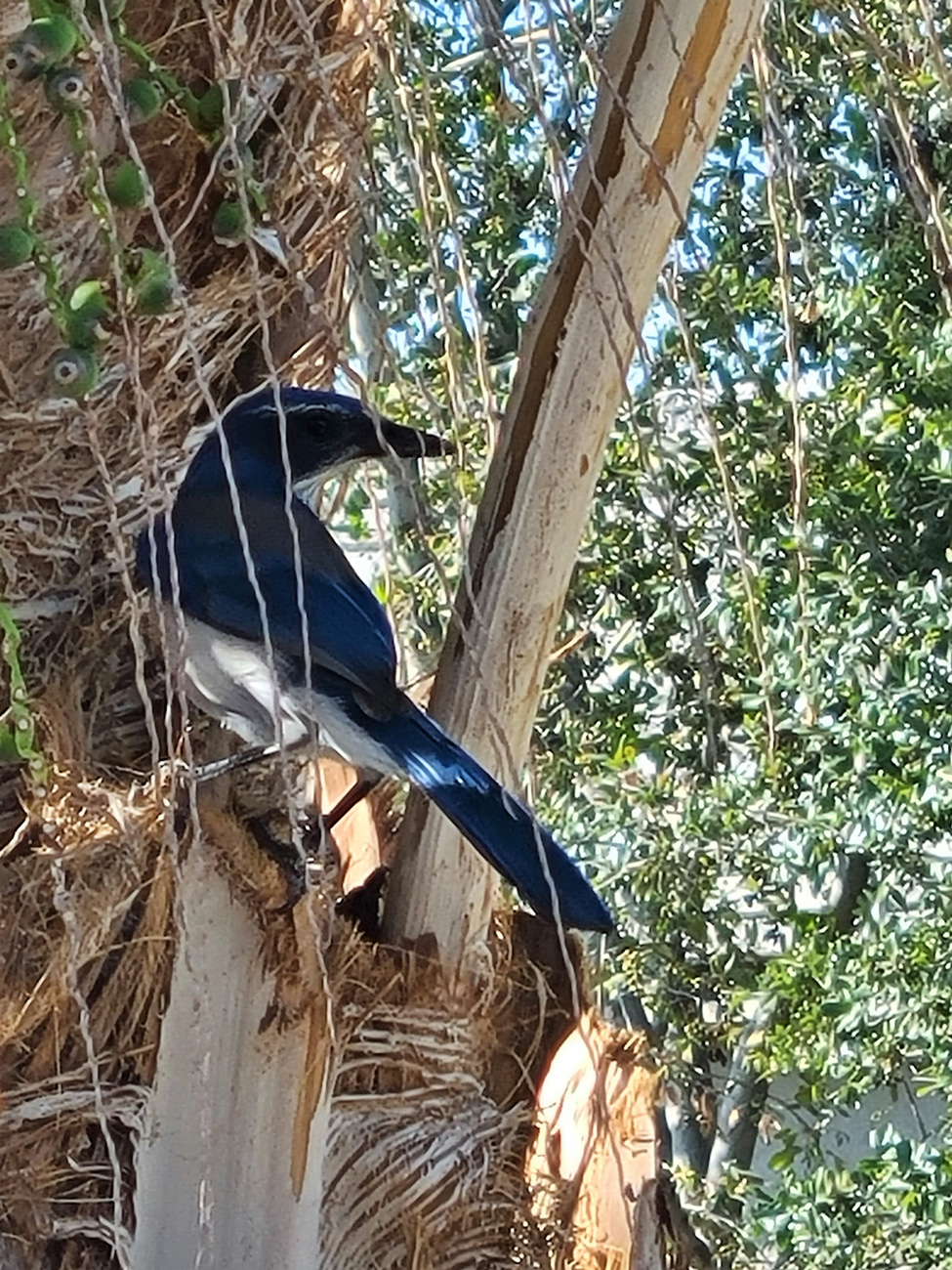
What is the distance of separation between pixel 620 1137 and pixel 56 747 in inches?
21.1

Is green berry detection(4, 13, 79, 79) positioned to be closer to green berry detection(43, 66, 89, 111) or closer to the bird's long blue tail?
green berry detection(43, 66, 89, 111)

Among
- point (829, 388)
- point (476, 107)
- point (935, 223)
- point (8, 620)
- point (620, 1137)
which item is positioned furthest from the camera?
point (829, 388)

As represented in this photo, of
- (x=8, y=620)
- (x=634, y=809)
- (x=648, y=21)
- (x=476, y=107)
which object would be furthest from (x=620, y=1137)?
(x=476, y=107)

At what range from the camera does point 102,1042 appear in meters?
1.30

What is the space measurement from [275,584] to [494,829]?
1.76 ft

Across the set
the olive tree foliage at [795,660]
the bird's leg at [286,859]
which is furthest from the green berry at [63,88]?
the olive tree foliage at [795,660]

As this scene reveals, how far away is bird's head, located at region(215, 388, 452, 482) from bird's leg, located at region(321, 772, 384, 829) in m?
0.29

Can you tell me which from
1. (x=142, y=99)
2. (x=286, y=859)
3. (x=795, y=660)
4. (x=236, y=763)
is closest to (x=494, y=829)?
(x=286, y=859)

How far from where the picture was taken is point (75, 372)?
111 cm

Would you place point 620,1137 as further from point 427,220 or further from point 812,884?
point 812,884

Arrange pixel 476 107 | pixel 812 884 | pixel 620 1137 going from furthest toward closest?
pixel 812 884
pixel 476 107
pixel 620 1137

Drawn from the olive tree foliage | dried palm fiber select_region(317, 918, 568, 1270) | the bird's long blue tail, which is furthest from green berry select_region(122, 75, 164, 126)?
the olive tree foliage

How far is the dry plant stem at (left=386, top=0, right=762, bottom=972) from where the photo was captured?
4.07 feet

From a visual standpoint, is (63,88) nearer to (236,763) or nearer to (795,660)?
(236,763)
